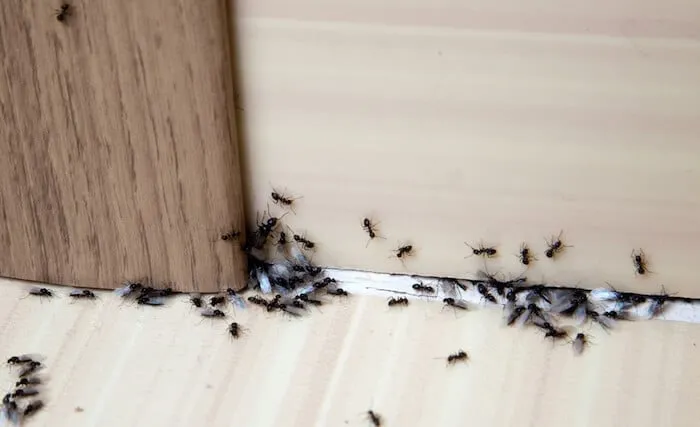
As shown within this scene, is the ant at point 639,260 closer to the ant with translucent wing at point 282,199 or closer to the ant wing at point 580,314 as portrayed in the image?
the ant wing at point 580,314

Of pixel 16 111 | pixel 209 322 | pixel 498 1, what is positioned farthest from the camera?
pixel 209 322

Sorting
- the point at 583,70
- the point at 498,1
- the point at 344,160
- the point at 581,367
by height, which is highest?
the point at 498,1

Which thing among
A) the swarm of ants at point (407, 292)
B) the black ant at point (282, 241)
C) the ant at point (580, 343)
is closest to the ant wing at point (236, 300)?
the swarm of ants at point (407, 292)

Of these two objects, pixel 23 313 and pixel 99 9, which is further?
pixel 23 313

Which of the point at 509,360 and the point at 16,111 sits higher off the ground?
the point at 16,111

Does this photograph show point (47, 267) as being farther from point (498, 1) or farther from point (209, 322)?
point (498, 1)

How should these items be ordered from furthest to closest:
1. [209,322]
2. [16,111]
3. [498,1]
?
[209,322], [16,111], [498,1]

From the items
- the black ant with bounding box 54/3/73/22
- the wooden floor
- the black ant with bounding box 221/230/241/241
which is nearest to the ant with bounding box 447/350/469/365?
the wooden floor

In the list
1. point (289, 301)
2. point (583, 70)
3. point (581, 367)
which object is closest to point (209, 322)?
point (289, 301)

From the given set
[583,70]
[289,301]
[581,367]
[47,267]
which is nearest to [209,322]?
[289,301]
